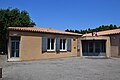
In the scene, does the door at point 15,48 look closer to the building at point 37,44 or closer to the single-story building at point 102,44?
the building at point 37,44

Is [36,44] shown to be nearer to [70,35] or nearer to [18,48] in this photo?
[18,48]

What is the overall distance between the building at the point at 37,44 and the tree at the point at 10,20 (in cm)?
1292

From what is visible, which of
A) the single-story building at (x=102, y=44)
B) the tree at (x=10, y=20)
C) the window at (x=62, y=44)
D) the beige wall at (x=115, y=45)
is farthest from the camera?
the tree at (x=10, y=20)

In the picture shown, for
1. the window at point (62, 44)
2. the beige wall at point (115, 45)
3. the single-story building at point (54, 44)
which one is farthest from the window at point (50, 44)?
the beige wall at point (115, 45)

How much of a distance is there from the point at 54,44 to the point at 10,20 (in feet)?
52.7

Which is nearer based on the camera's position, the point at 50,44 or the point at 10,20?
the point at 50,44

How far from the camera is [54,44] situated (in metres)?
28.1

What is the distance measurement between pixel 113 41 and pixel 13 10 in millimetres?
21530

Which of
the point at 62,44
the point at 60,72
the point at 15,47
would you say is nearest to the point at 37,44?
the point at 15,47

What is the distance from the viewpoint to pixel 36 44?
26125mm

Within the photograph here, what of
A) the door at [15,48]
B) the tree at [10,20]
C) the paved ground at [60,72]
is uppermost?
the tree at [10,20]

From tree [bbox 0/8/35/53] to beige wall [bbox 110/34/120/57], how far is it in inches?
710

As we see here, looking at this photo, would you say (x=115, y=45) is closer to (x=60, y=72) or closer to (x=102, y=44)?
(x=102, y=44)

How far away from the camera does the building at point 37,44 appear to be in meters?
24.9
